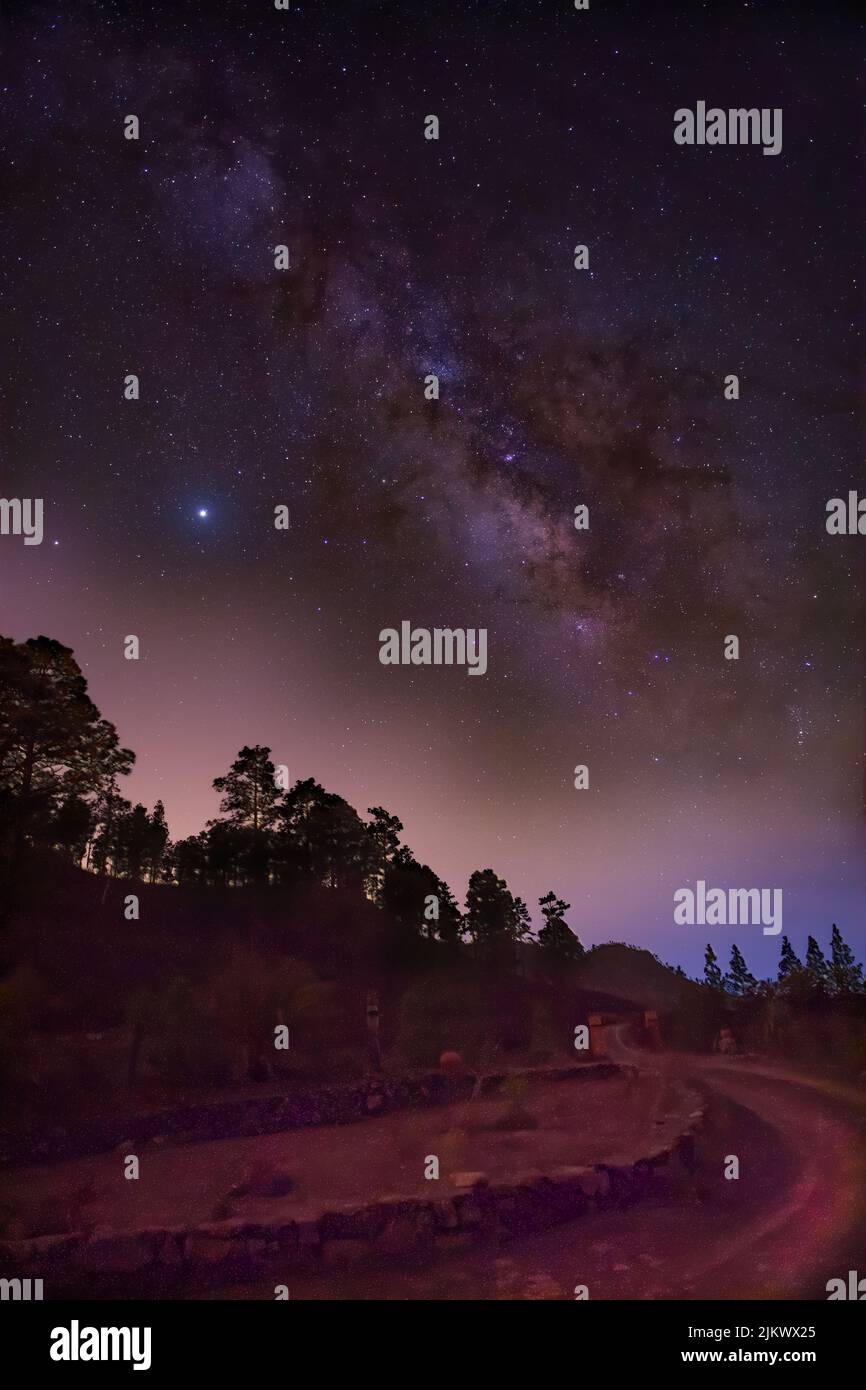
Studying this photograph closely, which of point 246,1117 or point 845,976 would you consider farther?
point 845,976

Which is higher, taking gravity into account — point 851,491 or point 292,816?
point 851,491

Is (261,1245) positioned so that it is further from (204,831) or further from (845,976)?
(845,976)

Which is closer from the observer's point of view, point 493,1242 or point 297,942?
point 493,1242

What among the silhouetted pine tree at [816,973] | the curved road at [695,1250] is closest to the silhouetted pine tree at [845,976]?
the silhouetted pine tree at [816,973]

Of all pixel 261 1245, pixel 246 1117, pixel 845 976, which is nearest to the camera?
pixel 261 1245

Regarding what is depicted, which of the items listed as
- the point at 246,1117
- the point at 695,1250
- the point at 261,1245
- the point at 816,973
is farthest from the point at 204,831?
the point at 816,973

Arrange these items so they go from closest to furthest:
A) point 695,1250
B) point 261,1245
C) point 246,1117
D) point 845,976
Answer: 1. point 261,1245
2. point 695,1250
3. point 246,1117
4. point 845,976

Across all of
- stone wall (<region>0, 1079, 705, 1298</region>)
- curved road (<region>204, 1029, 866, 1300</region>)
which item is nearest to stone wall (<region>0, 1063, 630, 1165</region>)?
stone wall (<region>0, 1079, 705, 1298</region>)

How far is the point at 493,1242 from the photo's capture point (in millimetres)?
8664

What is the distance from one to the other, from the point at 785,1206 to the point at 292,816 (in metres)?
13.9

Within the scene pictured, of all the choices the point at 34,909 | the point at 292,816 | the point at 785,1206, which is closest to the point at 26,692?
the point at 34,909

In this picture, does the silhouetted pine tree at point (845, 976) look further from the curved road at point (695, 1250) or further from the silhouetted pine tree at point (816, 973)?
the curved road at point (695, 1250)
